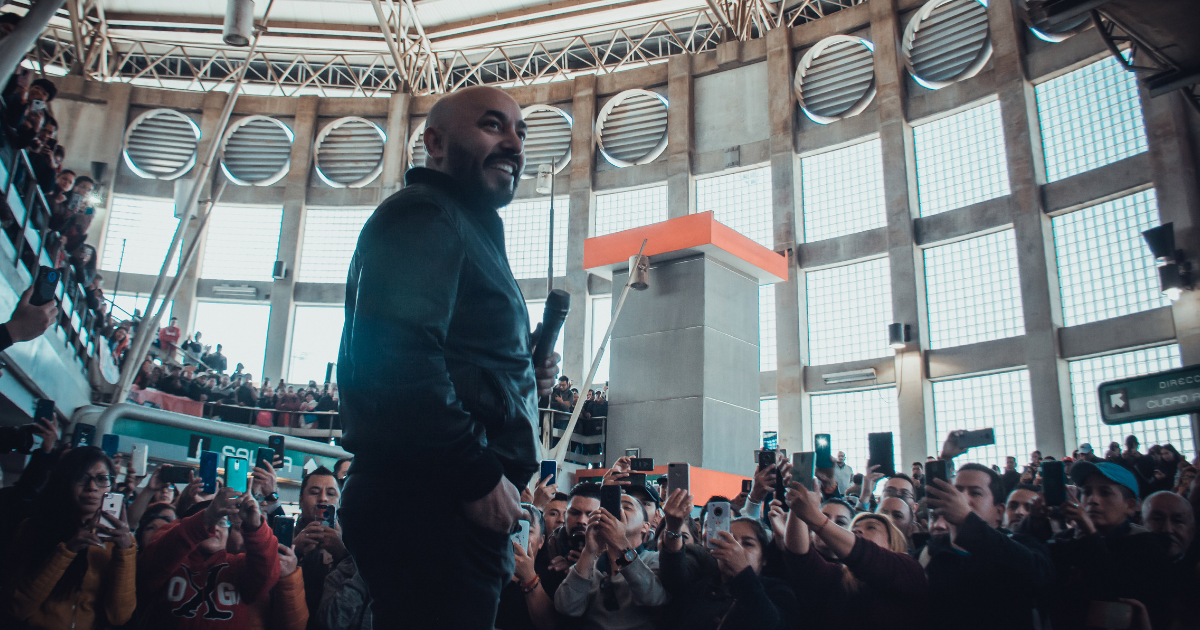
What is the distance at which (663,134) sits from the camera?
27.8 meters


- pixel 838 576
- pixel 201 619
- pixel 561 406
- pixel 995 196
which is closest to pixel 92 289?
pixel 561 406

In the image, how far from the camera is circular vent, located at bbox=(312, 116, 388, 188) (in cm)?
2989

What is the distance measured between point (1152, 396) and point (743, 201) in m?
21.9

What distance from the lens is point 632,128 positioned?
2836cm

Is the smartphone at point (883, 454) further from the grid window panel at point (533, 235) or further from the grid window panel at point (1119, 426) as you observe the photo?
the grid window panel at point (533, 235)

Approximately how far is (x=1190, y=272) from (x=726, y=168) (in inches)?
517

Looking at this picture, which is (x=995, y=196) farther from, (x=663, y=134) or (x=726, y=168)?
(x=663, y=134)

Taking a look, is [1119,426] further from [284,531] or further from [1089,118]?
[284,531]

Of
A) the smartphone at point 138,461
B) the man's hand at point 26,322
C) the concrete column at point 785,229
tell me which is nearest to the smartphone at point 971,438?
the man's hand at point 26,322

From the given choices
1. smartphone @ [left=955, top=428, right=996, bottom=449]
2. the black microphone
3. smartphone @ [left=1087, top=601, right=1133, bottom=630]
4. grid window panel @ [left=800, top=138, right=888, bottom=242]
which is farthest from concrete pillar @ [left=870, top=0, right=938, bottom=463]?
the black microphone

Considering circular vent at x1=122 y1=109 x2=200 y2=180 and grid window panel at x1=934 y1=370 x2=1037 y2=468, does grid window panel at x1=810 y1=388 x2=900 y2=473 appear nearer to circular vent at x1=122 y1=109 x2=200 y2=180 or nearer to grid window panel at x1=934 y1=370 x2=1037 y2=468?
grid window panel at x1=934 y1=370 x2=1037 y2=468

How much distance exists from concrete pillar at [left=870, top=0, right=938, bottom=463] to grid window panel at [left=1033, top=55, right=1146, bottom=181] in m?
3.53

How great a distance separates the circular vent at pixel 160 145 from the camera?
96.3 ft

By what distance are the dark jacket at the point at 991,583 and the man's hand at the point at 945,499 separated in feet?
0.87
